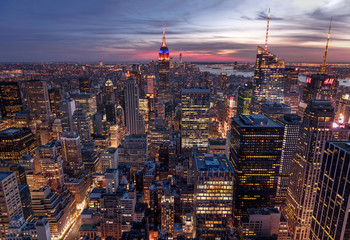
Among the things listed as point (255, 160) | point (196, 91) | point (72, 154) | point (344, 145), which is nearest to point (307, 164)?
point (255, 160)

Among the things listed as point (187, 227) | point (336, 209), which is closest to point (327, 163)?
point (336, 209)

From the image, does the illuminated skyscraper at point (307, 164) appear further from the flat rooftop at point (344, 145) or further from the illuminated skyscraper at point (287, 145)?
the flat rooftop at point (344, 145)

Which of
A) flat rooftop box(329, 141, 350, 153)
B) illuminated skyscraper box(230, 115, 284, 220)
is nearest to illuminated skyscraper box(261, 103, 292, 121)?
illuminated skyscraper box(230, 115, 284, 220)

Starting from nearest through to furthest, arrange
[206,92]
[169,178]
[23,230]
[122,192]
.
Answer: [23,230] < [122,192] < [169,178] < [206,92]

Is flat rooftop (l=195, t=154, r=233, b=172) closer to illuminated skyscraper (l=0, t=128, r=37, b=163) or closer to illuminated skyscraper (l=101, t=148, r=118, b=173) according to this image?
illuminated skyscraper (l=101, t=148, r=118, b=173)

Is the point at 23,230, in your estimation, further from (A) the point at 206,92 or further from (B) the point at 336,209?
(A) the point at 206,92

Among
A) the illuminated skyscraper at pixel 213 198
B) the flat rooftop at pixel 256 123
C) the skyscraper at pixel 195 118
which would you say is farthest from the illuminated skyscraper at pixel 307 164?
the skyscraper at pixel 195 118

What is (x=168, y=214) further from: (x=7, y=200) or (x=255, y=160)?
(x=7, y=200)

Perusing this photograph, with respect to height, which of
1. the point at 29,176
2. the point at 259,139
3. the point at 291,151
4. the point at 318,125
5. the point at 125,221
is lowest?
the point at 125,221
